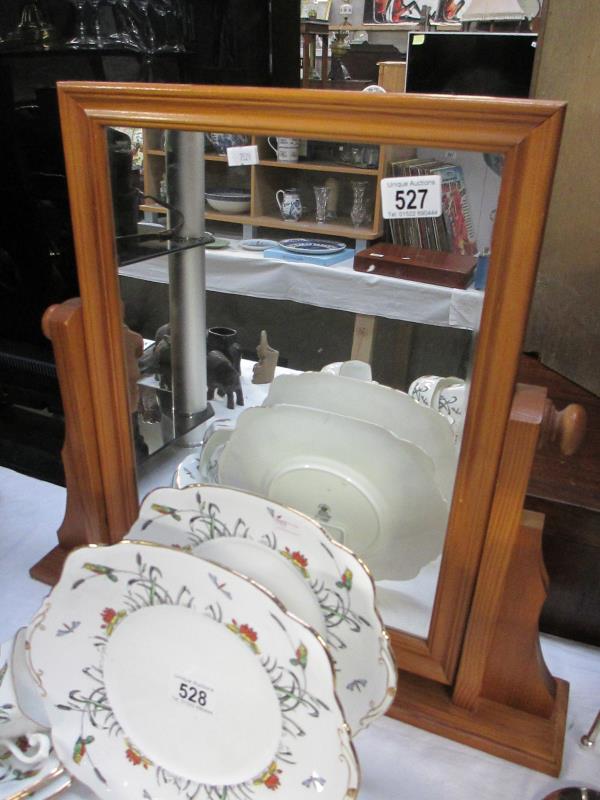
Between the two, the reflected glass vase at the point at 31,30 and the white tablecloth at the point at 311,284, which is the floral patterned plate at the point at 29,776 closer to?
the white tablecloth at the point at 311,284

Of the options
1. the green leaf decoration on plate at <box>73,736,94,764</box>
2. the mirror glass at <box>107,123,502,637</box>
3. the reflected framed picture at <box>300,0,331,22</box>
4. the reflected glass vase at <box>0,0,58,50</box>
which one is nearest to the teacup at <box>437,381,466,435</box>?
the mirror glass at <box>107,123,502,637</box>

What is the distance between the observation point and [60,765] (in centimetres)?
45

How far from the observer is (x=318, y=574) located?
1.43 feet

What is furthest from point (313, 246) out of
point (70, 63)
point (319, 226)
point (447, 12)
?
point (447, 12)

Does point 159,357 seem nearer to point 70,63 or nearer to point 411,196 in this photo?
point 411,196

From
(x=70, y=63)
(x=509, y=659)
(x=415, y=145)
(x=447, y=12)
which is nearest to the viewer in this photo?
(x=415, y=145)

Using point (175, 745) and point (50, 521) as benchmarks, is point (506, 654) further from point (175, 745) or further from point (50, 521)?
point (50, 521)

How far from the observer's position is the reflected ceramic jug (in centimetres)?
53

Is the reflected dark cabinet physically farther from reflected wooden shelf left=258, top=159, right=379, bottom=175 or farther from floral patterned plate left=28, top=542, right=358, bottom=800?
floral patterned plate left=28, top=542, right=358, bottom=800

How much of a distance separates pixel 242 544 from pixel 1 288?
0.63 metres

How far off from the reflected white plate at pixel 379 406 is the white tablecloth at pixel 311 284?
62 mm

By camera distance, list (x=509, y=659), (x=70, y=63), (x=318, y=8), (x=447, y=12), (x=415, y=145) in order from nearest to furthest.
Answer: (x=415, y=145), (x=509, y=659), (x=70, y=63), (x=447, y=12), (x=318, y=8)

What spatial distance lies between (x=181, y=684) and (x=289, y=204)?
38cm

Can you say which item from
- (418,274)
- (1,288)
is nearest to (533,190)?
(418,274)
